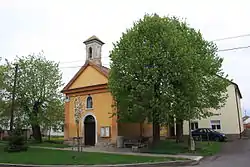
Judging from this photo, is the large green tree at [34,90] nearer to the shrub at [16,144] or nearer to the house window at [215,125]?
the shrub at [16,144]

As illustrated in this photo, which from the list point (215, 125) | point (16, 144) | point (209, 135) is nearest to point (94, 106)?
point (16, 144)

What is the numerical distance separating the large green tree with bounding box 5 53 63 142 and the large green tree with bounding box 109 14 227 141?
36.2 ft

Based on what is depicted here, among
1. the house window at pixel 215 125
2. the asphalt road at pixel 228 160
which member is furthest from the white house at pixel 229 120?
the asphalt road at pixel 228 160

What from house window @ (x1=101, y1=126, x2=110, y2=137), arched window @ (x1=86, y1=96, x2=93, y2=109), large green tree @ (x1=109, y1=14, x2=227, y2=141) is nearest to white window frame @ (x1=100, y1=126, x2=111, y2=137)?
house window @ (x1=101, y1=126, x2=110, y2=137)

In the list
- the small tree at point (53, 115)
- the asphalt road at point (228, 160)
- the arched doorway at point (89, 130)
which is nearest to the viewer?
the asphalt road at point (228, 160)

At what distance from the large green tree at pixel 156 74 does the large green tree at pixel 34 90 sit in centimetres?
1102

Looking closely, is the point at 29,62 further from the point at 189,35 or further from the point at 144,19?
the point at 189,35

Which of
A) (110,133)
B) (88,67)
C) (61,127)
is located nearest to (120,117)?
(110,133)

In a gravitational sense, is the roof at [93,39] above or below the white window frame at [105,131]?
above

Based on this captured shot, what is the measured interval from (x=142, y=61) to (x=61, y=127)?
16197 millimetres

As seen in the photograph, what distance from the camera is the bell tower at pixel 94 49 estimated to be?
1280 inches

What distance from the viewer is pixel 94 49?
107 ft

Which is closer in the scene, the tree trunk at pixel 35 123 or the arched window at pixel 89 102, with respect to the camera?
the arched window at pixel 89 102

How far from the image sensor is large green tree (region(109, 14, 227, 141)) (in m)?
22.0
